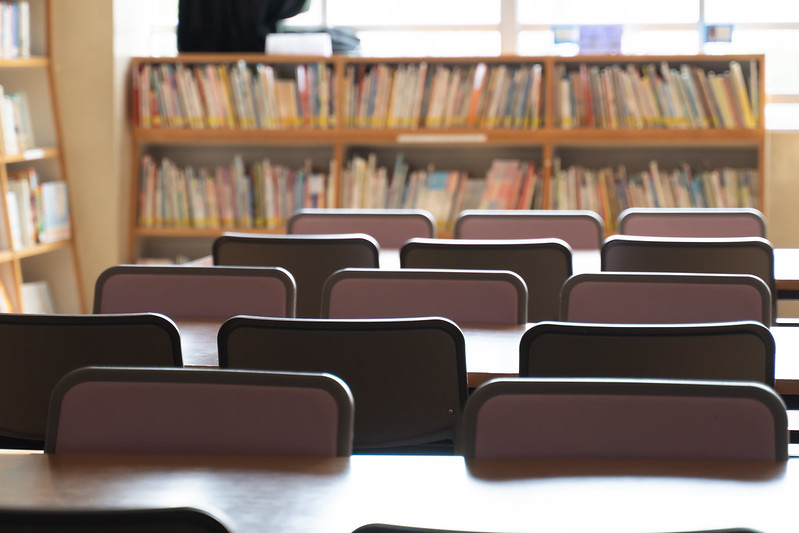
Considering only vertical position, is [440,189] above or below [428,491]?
above

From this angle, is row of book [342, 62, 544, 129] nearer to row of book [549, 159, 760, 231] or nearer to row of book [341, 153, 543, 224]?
row of book [341, 153, 543, 224]

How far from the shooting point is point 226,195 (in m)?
6.22

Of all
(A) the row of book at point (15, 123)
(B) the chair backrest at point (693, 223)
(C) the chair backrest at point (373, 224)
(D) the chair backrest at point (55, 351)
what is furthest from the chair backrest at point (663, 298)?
(A) the row of book at point (15, 123)

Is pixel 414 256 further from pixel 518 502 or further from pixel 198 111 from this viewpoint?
pixel 198 111

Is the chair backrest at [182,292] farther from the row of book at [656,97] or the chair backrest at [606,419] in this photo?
the row of book at [656,97]

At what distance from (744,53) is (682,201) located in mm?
834

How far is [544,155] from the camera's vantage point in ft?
19.3

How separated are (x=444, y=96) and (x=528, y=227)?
178 centimetres

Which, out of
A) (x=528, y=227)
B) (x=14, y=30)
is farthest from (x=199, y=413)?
(x=14, y=30)

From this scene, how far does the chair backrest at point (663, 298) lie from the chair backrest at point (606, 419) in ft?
3.63

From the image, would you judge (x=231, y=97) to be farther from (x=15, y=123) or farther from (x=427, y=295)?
(x=427, y=295)

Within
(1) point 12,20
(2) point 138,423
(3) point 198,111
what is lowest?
(2) point 138,423

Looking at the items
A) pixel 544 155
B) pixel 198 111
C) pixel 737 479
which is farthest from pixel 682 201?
pixel 737 479

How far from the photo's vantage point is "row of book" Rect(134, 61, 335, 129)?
601cm
